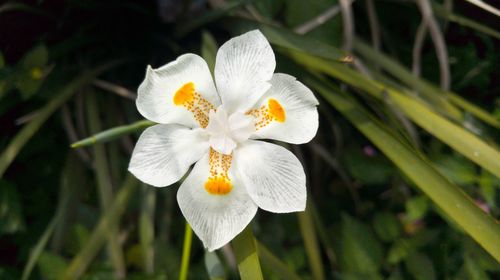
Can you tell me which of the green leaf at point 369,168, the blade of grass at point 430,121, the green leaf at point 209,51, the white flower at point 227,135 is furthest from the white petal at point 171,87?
the green leaf at point 369,168

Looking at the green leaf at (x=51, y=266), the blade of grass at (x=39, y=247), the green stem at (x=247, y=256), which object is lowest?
the blade of grass at (x=39, y=247)

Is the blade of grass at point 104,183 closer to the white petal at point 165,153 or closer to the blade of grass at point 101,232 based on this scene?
the blade of grass at point 101,232

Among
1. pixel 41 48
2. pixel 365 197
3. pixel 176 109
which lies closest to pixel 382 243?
pixel 365 197

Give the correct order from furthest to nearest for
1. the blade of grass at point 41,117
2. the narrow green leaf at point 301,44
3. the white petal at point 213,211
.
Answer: the blade of grass at point 41,117 → the narrow green leaf at point 301,44 → the white petal at point 213,211

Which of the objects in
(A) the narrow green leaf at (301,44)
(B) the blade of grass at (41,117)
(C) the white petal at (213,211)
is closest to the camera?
(C) the white petal at (213,211)

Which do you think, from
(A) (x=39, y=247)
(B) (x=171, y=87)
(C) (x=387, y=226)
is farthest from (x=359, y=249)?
(A) (x=39, y=247)

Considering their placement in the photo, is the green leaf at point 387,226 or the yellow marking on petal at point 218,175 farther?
the green leaf at point 387,226

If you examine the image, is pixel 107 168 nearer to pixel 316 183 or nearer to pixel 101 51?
pixel 101 51
